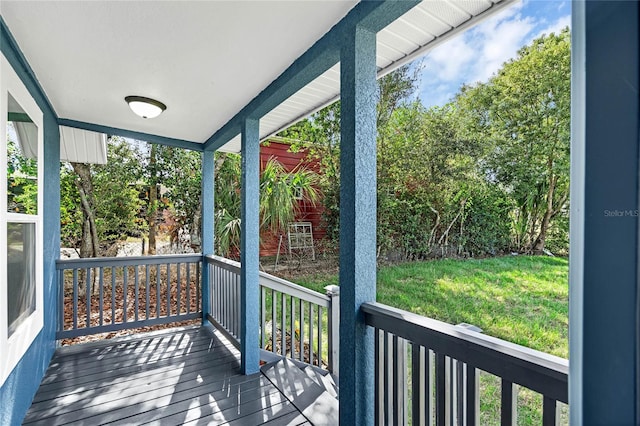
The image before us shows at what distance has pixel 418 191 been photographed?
588 cm

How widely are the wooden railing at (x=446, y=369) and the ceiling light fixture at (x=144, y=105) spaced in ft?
8.23

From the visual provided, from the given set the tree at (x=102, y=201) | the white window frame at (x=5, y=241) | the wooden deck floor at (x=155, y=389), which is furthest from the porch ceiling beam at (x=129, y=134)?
the tree at (x=102, y=201)

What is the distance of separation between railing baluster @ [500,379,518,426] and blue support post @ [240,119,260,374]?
2.21m

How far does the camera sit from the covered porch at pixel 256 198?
0.64 meters

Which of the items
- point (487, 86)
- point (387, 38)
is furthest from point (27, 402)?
point (487, 86)

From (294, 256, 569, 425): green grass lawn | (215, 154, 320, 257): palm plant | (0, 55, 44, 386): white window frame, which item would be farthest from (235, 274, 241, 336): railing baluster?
(215, 154, 320, 257): palm plant

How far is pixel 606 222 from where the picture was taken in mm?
641

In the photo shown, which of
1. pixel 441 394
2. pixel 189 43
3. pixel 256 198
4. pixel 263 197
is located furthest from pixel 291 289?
pixel 263 197

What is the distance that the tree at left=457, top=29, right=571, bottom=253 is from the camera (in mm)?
4078

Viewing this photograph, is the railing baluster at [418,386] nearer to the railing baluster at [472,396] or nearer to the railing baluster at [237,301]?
the railing baluster at [472,396]

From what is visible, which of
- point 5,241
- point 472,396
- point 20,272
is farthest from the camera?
point 20,272

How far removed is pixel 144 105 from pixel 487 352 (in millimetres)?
2980

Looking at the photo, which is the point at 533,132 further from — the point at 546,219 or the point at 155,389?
the point at 155,389

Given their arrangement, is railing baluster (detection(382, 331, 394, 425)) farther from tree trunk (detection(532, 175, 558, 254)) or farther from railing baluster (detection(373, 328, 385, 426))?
tree trunk (detection(532, 175, 558, 254))
